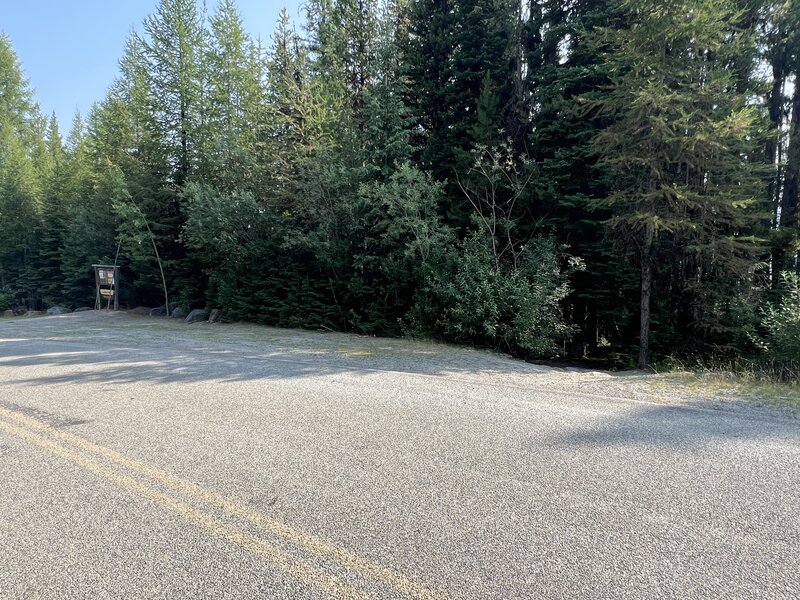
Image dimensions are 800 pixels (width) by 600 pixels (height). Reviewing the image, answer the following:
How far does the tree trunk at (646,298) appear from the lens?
13211 millimetres

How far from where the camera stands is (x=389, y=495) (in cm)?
331

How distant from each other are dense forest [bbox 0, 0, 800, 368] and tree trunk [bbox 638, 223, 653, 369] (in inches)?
2.4

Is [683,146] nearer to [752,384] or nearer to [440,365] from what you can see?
[752,384]

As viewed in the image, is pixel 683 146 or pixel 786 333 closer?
pixel 786 333

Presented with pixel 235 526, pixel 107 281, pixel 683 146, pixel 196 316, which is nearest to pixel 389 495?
pixel 235 526

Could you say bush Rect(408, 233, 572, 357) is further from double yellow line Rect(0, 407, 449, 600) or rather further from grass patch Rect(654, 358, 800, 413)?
double yellow line Rect(0, 407, 449, 600)

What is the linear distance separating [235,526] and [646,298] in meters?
13.4

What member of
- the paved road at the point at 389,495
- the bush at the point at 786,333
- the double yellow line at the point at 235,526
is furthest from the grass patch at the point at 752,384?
the double yellow line at the point at 235,526

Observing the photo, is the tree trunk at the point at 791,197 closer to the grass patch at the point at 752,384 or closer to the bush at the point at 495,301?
the grass patch at the point at 752,384

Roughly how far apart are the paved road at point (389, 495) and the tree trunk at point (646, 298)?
779cm

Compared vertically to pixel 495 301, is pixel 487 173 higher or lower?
higher

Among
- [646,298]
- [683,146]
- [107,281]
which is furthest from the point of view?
[107,281]

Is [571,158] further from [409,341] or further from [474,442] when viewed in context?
[474,442]

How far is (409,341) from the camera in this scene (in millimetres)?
13695
